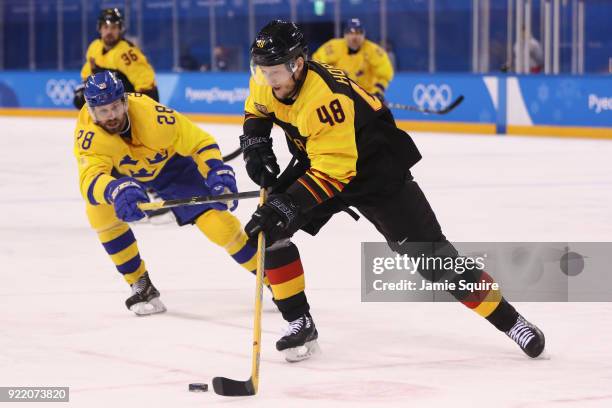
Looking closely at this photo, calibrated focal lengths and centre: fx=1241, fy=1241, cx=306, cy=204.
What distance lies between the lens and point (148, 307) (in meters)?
4.79

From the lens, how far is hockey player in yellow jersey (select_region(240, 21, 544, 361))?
369cm

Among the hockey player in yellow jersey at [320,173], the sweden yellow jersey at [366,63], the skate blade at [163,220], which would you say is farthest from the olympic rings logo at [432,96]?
the hockey player in yellow jersey at [320,173]

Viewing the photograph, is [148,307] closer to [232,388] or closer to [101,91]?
[101,91]

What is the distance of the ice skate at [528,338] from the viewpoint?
3.88m

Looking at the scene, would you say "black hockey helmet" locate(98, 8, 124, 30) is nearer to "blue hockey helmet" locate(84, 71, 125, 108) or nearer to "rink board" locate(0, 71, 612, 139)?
"blue hockey helmet" locate(84, 71, 125, 108)

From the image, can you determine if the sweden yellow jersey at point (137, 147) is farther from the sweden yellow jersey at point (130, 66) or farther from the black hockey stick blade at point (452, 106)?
the black hockey stick blade at point (452, 106)

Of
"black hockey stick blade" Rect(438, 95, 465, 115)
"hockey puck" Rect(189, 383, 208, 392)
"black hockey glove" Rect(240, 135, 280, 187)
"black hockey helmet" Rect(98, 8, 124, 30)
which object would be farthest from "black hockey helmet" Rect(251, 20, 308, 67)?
"black hockey stick blade" Rect(438, 95, 465, 115)

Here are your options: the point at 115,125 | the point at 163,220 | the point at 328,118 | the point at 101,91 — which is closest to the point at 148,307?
the point at 115,125

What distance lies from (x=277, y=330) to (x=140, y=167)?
87 cm

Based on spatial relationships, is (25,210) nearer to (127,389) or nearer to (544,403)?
(127,389)

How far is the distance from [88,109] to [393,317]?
54.3 inches

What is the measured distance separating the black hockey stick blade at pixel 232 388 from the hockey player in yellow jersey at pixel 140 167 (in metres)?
1.15

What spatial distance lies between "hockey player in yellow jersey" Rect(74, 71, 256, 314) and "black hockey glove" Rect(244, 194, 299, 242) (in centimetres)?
89

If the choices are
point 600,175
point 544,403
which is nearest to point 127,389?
point 544,403
